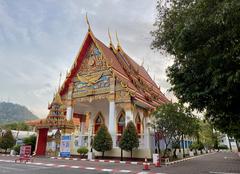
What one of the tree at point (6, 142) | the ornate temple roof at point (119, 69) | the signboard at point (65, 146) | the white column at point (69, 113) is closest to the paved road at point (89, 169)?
the signboard at point (65, 146)

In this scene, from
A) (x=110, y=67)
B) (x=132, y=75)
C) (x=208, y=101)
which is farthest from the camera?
(x=132, y=75)

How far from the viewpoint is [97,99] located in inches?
885

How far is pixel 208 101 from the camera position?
7.83m

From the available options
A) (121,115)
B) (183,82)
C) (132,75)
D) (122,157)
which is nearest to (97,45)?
(132,75)

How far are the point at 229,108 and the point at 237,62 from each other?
2.16 metres

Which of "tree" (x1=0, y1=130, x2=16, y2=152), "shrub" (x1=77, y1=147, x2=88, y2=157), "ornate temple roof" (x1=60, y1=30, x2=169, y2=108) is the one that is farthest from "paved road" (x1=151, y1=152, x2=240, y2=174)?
"tree" (x1=0, y1=130, x2=16, y2=152)

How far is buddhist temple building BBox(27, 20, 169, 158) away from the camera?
20.3 m

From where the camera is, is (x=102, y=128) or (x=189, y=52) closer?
(x=189, y=52)

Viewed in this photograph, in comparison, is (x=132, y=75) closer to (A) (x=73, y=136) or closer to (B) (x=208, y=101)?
(A) (x=73, y=136)

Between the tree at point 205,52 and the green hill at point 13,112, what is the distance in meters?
→ 161

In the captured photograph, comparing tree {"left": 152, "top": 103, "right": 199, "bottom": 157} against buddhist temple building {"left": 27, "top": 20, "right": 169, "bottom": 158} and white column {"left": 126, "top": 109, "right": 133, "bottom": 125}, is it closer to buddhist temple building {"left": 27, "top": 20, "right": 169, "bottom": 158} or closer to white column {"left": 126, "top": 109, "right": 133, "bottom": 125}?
buddhist temple building {"left": 27, "top": 20, "right": 169, "bottom": 158}

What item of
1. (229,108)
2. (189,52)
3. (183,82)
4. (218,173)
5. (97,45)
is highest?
(97,45)

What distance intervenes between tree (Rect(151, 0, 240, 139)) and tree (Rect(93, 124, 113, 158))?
1067 centimetres

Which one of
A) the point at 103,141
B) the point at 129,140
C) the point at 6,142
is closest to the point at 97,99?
the point at 103,141
